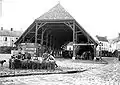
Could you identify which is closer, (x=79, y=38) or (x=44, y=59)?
(x=44, y=59)

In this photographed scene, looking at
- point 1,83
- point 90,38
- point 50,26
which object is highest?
point 50,26

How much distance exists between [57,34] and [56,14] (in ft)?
37.0

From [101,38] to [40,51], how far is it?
2767 inches

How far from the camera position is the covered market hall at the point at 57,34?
108 ft

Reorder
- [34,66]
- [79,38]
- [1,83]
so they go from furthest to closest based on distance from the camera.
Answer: [79,38], [34,66], [1,83]

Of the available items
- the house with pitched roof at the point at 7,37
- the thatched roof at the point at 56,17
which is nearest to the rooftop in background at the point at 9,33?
the house with pitched roof at the point at 7,37

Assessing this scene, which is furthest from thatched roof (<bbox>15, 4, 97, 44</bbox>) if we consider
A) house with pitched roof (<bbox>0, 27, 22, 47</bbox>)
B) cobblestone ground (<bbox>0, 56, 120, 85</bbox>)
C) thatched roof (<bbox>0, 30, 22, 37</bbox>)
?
thatched roof (<bbox>0, 30, 22, 37</bbox>)

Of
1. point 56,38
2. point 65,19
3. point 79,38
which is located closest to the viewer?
point 65,19

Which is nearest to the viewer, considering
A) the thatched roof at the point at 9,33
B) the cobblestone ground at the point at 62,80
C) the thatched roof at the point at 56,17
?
the cobblestone ground at the point at 62,80

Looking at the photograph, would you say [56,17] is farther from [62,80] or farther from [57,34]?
[62,80]

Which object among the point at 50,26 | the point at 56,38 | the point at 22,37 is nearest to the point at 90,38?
the point at 50,26

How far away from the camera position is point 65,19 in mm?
32344

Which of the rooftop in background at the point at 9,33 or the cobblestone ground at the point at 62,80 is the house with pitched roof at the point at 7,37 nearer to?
the rooftop in background at the point at 9,33

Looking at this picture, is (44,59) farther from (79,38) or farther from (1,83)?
(79,38)
